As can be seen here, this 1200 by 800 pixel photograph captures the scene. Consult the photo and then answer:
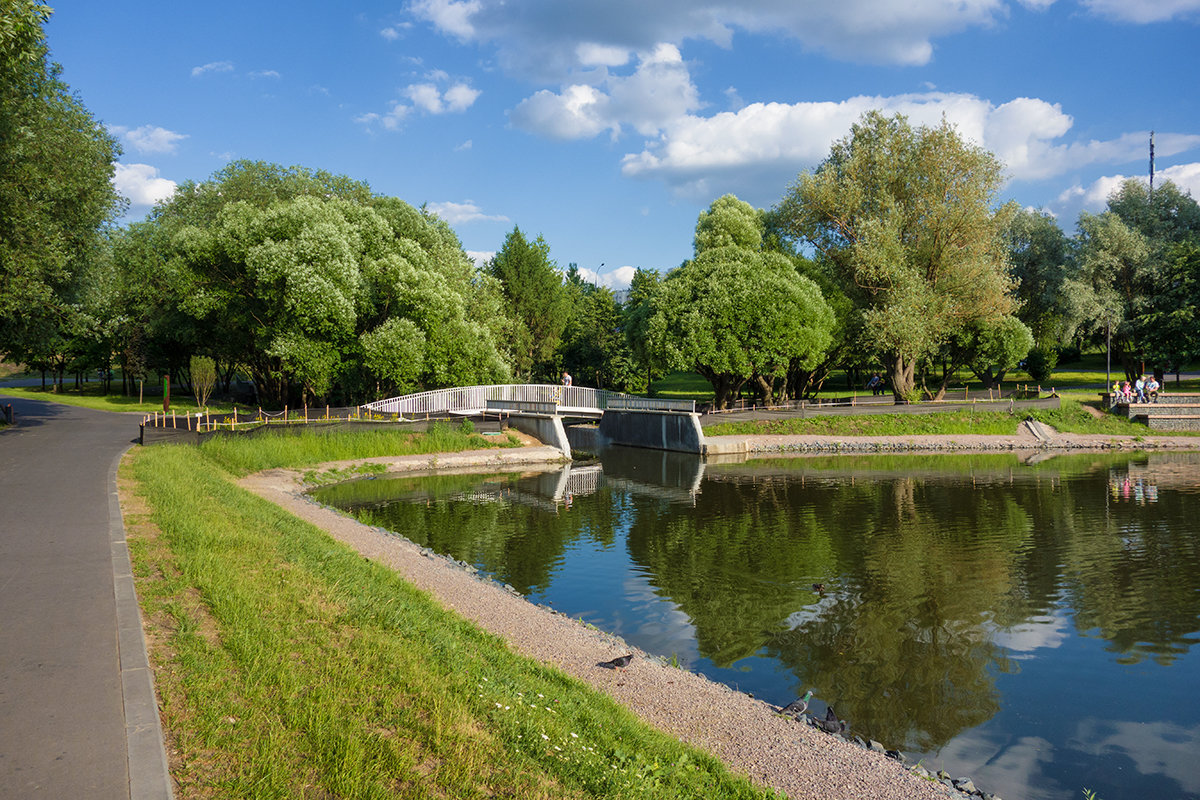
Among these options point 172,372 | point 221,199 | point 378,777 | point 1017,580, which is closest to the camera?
point 378,777

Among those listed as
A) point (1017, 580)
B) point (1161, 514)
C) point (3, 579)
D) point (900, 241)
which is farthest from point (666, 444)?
point (3, 579)

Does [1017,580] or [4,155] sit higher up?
[4,155]

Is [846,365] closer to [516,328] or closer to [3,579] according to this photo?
[516,328]

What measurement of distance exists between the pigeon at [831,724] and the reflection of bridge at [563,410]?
31.2 meters

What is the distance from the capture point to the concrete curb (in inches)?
201

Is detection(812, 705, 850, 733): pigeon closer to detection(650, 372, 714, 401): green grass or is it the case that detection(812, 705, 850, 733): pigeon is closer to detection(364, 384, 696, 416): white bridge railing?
detection(364, 384, 696, 416): white bridge railing

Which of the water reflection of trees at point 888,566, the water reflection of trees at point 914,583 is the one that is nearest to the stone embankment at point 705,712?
the water reflection of trees at point 888,566

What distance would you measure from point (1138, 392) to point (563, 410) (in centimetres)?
3561

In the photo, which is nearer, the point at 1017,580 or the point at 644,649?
the point at 644,649

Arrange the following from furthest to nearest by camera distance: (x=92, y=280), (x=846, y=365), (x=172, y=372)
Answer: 1. (x=172, y=372)
2. (x=846, y=365)
3. (x=92, y=280)

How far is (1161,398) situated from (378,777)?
55.1m

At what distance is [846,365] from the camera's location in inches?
2371

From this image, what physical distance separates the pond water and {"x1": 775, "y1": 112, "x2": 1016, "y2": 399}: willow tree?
16324mm

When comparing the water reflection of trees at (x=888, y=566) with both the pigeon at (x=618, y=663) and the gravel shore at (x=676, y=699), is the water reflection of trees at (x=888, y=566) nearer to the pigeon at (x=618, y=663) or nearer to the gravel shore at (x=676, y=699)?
the gravel shore at (x=676, y=699)
